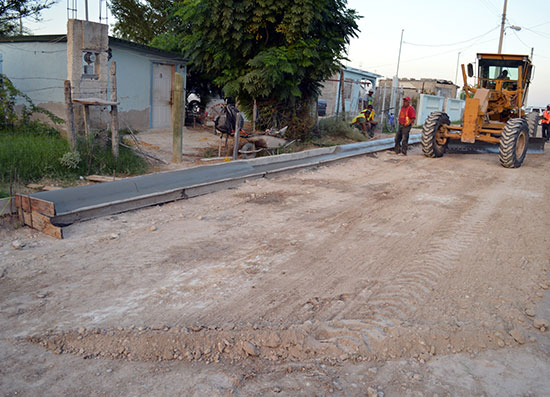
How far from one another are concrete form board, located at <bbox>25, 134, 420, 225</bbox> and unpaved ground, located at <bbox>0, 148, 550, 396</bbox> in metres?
0.22

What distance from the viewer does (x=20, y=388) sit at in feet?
9.54

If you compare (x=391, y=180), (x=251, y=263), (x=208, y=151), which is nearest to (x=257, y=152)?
(x=208, y=151)

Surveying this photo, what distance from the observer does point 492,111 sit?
1447 centimetres

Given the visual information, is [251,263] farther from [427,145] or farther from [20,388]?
[427,145]

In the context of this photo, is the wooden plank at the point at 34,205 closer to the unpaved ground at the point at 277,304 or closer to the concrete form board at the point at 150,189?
the concrete form board at the point at 150,189

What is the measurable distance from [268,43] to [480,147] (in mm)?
8548

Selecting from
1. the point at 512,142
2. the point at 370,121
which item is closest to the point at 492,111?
the point at 512,142

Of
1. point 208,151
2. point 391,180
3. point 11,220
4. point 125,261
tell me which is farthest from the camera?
point 208,151

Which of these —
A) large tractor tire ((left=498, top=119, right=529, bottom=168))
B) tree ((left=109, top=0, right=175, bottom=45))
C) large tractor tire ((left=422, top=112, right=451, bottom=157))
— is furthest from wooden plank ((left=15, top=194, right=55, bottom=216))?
tree ((left=109, top=0, right=175, bottom=45))

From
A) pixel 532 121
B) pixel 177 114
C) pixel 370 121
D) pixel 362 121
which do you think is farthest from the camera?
pixel 370 121

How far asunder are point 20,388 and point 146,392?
2.58ft

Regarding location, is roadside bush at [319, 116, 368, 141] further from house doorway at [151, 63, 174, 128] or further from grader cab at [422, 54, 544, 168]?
house doorway at [151, 63, 174, 128]

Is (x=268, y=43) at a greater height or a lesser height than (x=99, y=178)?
greater

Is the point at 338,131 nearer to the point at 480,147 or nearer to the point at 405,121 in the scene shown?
the point at 405,121
